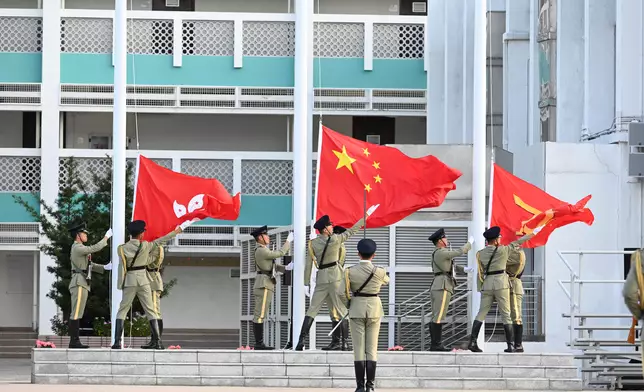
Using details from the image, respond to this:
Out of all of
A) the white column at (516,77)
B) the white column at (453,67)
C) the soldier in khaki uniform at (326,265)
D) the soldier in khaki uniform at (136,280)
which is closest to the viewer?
the soldier in khaki uniform at (326,265)

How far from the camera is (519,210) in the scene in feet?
72.7

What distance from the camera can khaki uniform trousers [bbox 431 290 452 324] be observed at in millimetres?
21688

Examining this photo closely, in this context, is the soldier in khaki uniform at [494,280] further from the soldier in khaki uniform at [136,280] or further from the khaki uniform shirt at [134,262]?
the khaki uniform shirt at [134,262]

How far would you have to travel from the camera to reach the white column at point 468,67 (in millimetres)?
33062

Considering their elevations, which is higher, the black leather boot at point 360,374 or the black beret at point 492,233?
the black beret at point 492,233

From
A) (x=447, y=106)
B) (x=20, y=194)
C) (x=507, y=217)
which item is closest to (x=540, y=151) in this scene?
(x=507, y=217)

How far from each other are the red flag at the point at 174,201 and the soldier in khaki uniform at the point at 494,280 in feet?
12.0

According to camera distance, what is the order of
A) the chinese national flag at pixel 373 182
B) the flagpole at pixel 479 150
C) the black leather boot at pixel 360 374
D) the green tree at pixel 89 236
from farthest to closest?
the green tree at pixel 89 236, the flagpole at pixel 479 150, the chinese national flag at pixel 373 182, the black leather boot at pixel 360 374

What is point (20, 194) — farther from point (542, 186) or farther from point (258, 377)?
point (258, 377)

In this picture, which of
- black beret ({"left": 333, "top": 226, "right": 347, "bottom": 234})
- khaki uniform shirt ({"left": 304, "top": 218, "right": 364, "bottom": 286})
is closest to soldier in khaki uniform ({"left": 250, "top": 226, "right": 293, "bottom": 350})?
black beret ({"left": 333, "top": 226, "right": 347, "bottom": 234})

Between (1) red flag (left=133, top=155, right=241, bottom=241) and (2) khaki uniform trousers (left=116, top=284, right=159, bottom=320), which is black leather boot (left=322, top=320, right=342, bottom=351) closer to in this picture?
(1) red flag (left=133, top=155, right=241, bottom=241)

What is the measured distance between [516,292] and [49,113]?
18.8 meters

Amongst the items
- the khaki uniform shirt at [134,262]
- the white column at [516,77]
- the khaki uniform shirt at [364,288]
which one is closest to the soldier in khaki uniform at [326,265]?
the khaki uniform shirt at [134,262]

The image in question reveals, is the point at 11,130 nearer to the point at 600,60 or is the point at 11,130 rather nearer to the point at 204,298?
the point at 204,298
